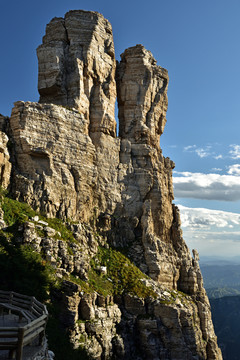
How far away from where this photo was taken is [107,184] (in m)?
57.4

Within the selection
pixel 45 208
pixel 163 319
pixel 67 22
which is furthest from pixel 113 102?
pixel 163 319

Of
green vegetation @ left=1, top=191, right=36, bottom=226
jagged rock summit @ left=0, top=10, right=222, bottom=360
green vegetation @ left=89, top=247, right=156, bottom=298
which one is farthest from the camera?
green vegetation @ left=89, top=247, right=156, bottom=298

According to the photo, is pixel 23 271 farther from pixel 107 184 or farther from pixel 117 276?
pixel 107 184

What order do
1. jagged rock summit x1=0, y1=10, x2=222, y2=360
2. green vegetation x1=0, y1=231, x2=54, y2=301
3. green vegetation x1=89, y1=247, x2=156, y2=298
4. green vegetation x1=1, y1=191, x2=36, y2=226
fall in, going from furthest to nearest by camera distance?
green vegetation x1=89, y1=247, x2=156, y2=298
jagged rock summit x1=0, y1=10, x2=222, y2=360
green vegetation x1=1, y1=191, x2=36, y2=226
green vegetation x1=0, y1=231, x2=54, y2=301

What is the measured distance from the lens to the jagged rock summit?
4122 cm

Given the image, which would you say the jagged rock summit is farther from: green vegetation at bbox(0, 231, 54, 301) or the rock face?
green vegetation at bbox(0, 231, 54, 301)

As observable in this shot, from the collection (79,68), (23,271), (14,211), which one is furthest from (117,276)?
(79,68)

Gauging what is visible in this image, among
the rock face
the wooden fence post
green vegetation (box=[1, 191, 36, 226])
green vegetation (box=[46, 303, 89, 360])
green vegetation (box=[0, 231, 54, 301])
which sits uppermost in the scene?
the rock face

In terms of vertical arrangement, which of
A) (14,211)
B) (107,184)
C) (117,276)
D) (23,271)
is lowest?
(117,276)

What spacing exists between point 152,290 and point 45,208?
1977cm

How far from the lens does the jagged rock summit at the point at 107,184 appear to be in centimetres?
4122

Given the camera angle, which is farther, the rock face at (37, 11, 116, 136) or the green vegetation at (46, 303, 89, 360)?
the rock face at (37, 11, 116, 136)

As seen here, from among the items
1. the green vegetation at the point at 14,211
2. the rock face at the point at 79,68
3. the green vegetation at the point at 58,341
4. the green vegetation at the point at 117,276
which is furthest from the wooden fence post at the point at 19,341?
the rock face at the point at 79,68

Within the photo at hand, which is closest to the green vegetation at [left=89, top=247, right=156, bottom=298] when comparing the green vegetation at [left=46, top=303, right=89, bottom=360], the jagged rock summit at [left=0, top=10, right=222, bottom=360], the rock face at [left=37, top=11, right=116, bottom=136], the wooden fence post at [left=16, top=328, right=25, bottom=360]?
the jagged rock summit at [left=0, top=10, right=222, bottom=360]
